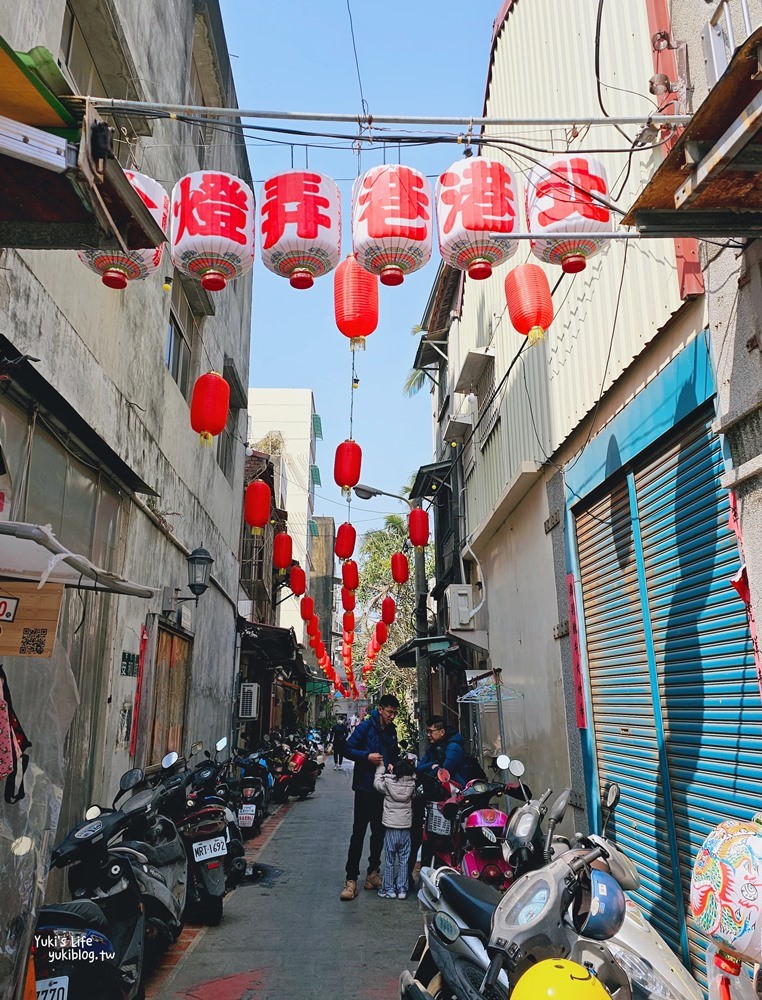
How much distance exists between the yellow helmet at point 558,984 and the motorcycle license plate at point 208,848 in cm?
479

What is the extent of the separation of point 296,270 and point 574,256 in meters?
1.98

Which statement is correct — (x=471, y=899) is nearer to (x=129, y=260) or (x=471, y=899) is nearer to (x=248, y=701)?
(x=129, y=260)

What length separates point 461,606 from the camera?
13.5m

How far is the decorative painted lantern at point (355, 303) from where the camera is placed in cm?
622

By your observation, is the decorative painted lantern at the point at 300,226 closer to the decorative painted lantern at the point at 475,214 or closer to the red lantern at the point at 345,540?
the decorative painted lantern at the point at 475,214

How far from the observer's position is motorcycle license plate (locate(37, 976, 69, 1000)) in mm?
3609

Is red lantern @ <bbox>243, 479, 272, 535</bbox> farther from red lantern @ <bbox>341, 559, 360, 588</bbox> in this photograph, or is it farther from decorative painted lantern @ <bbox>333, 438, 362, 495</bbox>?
red lantern @ <bbox>341, 559, 360, 588</bbox>

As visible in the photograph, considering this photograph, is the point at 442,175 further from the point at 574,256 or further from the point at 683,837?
the point at 683,837

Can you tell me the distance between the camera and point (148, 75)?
27.5 feet

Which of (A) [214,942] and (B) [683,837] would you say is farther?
(A) [214,942]

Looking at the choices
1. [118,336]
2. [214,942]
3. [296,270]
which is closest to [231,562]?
[118,336]

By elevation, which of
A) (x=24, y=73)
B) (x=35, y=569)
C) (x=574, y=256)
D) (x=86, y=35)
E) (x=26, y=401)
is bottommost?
(x=35, y=569)

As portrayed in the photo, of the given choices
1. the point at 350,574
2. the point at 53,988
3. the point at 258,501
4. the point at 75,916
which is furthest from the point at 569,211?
the point at 350,574

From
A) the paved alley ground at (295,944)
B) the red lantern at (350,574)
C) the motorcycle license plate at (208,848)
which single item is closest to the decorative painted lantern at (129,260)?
the motorcycle license plate at (208,848)
